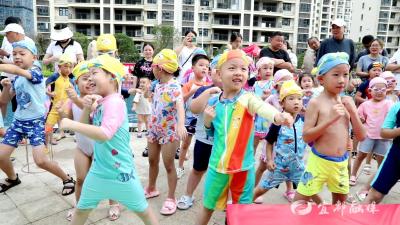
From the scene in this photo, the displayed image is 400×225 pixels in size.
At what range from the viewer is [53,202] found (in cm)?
383

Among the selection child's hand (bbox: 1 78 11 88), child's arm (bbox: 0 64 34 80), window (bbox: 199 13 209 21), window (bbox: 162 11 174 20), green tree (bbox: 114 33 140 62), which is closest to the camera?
child's arm (bbox: 0 64 34 80)

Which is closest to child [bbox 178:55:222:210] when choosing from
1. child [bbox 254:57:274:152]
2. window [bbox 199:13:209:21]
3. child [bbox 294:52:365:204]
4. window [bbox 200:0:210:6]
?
child [bbox 294:52:365:204]

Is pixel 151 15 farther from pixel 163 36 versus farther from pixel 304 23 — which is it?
pixel 304 23

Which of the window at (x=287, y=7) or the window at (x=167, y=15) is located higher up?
the window at (x=287, y=7)

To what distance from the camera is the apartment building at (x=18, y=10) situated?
146ft

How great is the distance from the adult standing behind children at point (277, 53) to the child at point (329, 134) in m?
2.92

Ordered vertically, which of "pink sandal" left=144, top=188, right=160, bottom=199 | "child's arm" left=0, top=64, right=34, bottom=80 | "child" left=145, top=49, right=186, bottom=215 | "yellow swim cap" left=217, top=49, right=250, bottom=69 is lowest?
"pink sandal" left=144, top=188, right=160, bottom=199

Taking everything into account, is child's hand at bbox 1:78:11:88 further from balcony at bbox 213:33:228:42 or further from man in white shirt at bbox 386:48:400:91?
balcony at bbox 213:33:228:42

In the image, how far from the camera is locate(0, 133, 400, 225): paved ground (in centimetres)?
345

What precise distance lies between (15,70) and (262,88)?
312 centimetres

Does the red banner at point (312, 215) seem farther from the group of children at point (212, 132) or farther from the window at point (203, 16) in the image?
the window at point (203, 16)

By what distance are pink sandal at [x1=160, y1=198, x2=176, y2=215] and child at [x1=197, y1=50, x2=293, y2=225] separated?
960 mm

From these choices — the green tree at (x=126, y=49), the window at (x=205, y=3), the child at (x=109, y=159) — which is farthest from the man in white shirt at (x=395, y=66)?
the window at (x=205, y=3)

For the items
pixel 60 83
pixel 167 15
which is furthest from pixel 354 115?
pixel 167 15
